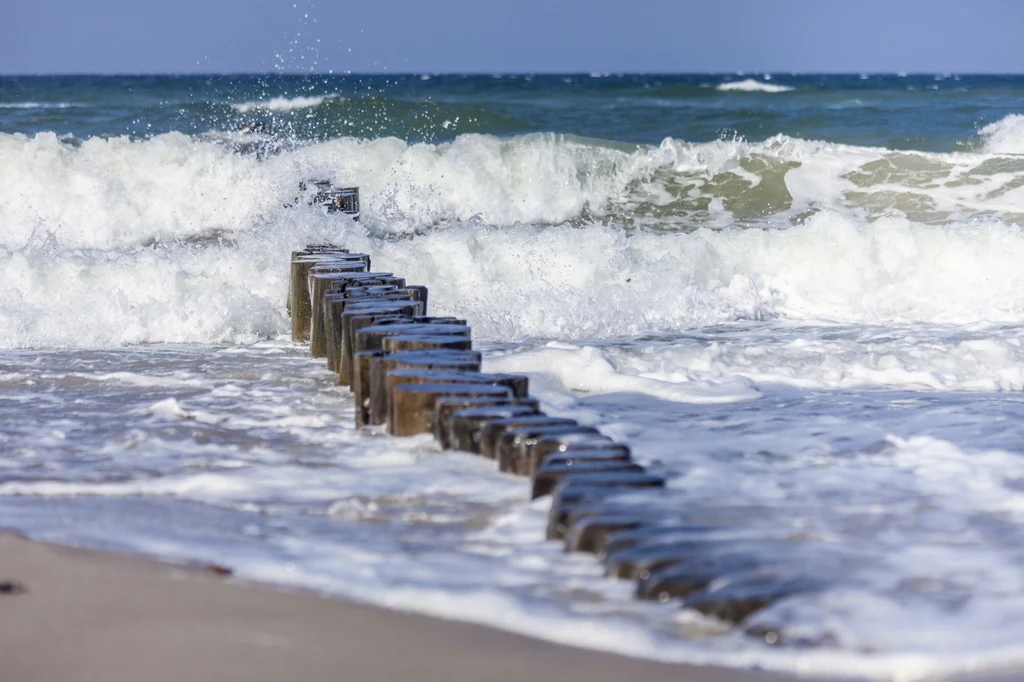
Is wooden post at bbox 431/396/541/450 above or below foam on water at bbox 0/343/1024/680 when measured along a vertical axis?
above

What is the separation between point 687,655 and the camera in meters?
2.35

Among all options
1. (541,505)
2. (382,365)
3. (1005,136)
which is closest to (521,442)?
(541,505)

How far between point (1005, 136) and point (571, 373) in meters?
13.8

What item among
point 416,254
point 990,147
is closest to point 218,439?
point 416,254

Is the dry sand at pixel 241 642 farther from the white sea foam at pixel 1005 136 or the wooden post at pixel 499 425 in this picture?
the white sea foam at pixel 1005 136

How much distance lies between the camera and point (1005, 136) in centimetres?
1705

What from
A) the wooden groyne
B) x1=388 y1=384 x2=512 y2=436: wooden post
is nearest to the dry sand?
the wooden groyne

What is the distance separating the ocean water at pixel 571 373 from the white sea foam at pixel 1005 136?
3.46 m

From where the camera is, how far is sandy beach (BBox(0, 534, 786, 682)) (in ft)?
7.63

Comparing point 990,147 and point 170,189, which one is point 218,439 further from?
point 990,147

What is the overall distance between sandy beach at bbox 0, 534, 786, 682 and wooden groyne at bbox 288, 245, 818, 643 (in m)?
0.30

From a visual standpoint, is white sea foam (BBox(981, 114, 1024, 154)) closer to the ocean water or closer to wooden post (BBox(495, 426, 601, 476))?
the ocean water

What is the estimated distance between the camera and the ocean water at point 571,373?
2748mm

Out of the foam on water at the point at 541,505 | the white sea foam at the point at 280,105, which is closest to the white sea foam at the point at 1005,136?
the white sea foam at the point at 280,105
